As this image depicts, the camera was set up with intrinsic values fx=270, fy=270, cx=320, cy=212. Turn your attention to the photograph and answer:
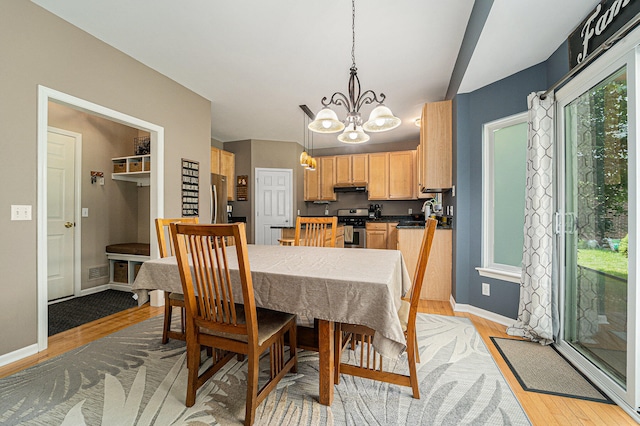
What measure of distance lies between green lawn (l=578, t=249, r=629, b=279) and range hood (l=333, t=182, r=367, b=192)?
13.7ft

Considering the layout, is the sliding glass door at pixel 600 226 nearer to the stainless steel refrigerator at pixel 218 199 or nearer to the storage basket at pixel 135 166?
the stainless steel refrigerator at pixel 218 199

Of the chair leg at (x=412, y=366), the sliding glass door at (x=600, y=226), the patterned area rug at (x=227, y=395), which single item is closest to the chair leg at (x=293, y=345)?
the patterned area rug at (x=227, y=395)

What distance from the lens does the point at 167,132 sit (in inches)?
126

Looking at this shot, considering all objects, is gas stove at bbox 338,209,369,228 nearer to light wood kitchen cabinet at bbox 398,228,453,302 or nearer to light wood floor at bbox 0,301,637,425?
light wood kitchen cabinet at bbox 398,228,453,302

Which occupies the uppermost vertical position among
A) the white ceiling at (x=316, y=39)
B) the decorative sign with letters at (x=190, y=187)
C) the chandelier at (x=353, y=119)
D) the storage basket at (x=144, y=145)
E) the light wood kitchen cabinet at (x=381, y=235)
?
the white ceiling at (x=316, y=39)

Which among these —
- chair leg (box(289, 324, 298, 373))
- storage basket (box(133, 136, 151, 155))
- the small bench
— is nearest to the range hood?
storage basket (box(133, 136, 151, 155))

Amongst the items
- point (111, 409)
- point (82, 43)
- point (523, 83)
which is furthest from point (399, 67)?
point (111, 409)

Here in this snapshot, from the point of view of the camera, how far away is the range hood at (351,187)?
19.6 ft

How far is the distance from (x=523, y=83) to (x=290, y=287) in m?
2.84

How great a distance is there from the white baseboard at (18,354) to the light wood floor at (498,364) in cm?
4

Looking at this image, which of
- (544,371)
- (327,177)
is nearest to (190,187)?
(327,177)

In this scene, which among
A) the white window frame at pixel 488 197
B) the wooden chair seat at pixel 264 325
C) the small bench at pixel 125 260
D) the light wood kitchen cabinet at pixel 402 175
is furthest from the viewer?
the light wood kitchen cabinet at pixel 402 175

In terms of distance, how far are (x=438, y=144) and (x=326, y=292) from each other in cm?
273

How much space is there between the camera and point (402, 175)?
567 centimetres
